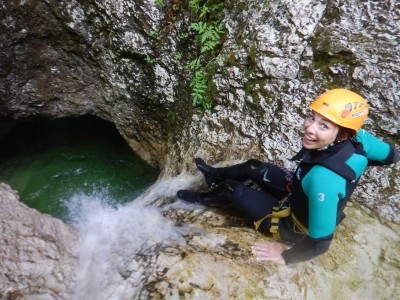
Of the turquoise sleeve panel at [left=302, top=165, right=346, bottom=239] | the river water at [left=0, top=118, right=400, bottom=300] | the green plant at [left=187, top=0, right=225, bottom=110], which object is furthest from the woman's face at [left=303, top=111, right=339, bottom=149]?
the green plant at [left=187, top=0, right=225, bottom=110]

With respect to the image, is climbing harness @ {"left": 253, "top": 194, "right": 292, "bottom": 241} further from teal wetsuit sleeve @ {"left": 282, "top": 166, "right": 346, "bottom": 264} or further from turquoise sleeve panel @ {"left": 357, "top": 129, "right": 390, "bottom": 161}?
turquoise sleeve panel @ {"left": 357, "top": 129, "right": 390, "bottom": 161}

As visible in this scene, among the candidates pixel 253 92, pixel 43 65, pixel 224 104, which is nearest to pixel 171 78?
pixel 224 104

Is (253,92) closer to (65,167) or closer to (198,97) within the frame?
(198,97)

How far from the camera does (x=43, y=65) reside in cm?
631

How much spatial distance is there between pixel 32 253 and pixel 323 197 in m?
2.51

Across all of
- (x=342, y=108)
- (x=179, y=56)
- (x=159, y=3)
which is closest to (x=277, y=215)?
(x=342, y=108)

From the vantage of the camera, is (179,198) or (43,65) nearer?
(179,198)

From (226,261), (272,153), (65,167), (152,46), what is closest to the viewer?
(226,261)

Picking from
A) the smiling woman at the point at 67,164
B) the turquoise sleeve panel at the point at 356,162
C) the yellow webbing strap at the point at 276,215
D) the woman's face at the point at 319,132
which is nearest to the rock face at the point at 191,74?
the smiling woman at the point at 67,164

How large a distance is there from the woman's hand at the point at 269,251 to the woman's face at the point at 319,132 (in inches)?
45.6

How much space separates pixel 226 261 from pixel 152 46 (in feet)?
12.7

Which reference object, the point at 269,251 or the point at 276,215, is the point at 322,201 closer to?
the point at 276,215

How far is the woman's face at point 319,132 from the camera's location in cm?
259

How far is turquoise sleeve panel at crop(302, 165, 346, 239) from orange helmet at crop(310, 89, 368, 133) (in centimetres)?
39
